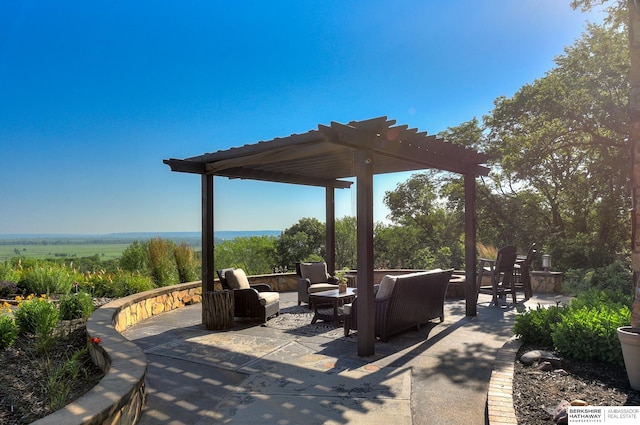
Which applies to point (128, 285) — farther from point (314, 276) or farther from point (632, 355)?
point (632, 355)

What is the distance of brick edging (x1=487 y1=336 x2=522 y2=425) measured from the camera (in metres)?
2.62

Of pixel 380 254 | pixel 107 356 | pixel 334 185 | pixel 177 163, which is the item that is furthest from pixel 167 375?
pixel 380 254

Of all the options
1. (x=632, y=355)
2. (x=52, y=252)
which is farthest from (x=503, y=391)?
(x=52, y=252)

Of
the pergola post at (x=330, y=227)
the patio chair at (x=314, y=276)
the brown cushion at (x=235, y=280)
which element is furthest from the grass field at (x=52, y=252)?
the pergola post at (x=330, y=227)

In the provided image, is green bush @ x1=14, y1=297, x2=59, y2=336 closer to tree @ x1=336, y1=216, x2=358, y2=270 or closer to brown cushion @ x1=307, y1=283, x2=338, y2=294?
brown cushion @ x1=307, y1=283, x2=338, y2=294

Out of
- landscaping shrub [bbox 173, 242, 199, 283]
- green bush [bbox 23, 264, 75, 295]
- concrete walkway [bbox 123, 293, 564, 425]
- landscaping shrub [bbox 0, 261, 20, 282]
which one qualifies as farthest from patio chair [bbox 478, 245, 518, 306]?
landscaping shrub [bbox 0, 261, 20, 282]

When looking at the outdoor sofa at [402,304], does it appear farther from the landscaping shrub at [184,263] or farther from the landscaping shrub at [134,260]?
the landscaping shrub at [134,260]

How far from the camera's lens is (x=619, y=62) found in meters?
10.6

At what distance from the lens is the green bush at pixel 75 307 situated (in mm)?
5215

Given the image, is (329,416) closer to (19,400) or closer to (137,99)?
(19,400)

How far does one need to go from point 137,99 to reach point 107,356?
52.7 ft

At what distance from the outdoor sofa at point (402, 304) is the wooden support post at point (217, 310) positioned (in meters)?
1.71

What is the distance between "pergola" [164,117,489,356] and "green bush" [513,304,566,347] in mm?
1607
